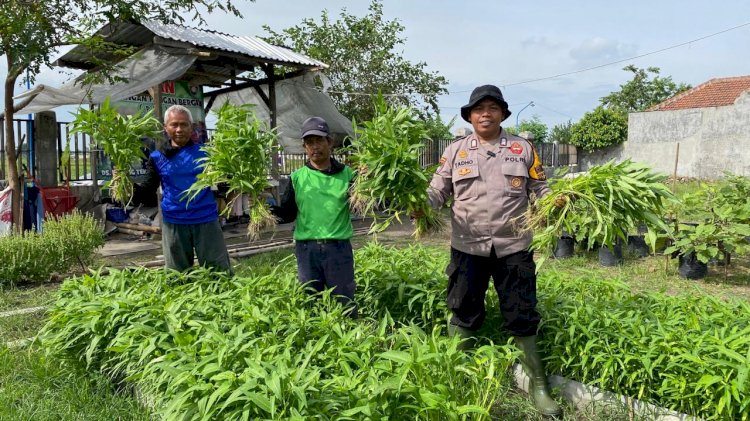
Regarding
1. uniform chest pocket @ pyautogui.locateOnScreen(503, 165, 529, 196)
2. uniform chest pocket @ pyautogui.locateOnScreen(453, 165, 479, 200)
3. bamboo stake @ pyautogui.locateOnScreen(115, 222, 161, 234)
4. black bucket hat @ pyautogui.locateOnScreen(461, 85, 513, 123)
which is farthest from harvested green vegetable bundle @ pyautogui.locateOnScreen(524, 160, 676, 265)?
bamboo stake @ pyautogui.locateOnScreen(115, 222, 161, 234)

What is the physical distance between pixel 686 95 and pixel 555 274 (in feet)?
77.5

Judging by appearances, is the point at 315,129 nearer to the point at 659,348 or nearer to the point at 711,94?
the point at 659,348

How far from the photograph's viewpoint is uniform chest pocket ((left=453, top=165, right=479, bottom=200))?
117 inches

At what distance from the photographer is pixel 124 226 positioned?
9453 mm

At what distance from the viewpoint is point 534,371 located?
294 centimetres

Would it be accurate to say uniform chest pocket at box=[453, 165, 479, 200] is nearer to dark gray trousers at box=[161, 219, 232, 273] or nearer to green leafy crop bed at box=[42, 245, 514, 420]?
green leafy crop bed at box=[42, 245, 514, 420]

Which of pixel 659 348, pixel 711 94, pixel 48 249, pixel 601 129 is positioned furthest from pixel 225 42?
pixel 711 94

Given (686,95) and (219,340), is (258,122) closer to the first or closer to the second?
(219,340)

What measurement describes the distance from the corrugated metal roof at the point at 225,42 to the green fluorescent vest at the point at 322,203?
6.10 meters

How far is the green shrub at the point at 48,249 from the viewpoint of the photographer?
18.0 ft

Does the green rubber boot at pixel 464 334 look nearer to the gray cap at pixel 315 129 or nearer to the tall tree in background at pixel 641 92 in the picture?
the gray cap at pixel 315 129

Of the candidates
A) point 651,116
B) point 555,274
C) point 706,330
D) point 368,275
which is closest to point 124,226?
point 368,275

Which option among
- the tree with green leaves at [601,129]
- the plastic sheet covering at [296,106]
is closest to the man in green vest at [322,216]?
the plastic sheet covering at [296,106]

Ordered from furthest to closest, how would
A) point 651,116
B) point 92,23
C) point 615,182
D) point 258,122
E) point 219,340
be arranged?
point 651,116, point 92,23, point 258,122, point 615,182, point 219,340
